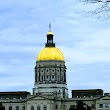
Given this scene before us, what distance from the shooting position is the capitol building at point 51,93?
340 ft

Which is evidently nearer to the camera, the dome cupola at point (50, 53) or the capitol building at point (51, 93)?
Result: the capitol building at point (51, 93)

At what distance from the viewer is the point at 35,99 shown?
104 metres

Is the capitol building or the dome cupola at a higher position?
the dome cupola

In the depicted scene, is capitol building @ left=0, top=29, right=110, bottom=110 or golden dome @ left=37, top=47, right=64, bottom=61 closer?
capitol building @ left=0, top=29, right=110, bottom=110

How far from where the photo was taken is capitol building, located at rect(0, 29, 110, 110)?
340 ft

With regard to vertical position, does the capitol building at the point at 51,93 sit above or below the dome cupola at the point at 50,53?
below

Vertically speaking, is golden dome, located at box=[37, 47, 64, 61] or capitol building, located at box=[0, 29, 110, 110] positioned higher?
golden dome, located at box=[37, 47, 64, 61]

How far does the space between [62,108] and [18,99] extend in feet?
31.4

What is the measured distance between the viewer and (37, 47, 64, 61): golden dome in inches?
4247

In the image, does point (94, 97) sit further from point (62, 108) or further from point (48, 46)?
point (48, 46)

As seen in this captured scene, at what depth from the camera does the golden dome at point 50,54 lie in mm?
107875

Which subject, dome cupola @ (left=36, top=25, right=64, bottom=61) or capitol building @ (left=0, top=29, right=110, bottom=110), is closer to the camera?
capitol building @ (left=0, top=29, right=110, bottom=110)

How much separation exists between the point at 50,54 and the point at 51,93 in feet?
27.3

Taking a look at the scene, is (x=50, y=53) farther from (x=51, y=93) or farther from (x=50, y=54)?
(x=51, y=93)
